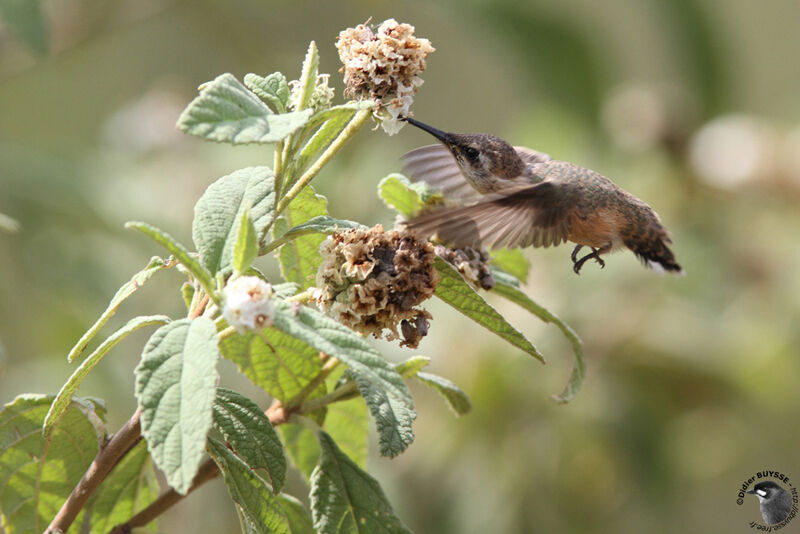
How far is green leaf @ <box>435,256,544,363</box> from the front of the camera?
0.92 meters

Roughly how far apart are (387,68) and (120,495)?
0.62m

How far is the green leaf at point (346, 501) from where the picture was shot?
979 mm

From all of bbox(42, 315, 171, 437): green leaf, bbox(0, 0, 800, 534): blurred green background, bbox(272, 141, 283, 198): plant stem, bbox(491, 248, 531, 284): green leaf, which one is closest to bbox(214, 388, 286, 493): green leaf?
bbox(42, 315, 171, 437): green leaf

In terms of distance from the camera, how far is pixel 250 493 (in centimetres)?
94

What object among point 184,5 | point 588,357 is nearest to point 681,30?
point 588,357

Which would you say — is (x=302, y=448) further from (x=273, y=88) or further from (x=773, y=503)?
(x=773, y=503)

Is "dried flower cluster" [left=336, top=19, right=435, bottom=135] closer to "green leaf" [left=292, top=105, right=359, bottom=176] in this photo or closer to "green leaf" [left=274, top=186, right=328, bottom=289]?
"green leaf" [left=292, top=105, right=359, bottom=176]

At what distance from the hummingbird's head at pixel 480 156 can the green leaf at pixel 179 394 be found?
589mm

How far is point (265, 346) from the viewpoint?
1.04 metres

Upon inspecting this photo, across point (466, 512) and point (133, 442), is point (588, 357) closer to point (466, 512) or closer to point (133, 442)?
point (466, 512)

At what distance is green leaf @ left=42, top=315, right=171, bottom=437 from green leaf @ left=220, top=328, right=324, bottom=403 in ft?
0.62

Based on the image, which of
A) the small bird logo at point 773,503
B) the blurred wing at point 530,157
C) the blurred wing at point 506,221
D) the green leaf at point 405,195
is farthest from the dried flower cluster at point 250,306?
the small bird logo at point 773,503

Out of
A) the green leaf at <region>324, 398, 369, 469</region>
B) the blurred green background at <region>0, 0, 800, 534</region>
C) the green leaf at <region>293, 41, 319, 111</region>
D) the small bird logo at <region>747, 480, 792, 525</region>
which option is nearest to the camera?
the green leaf at <region>293, 41, 319, 111</region>

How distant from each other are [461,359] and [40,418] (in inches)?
72.9
